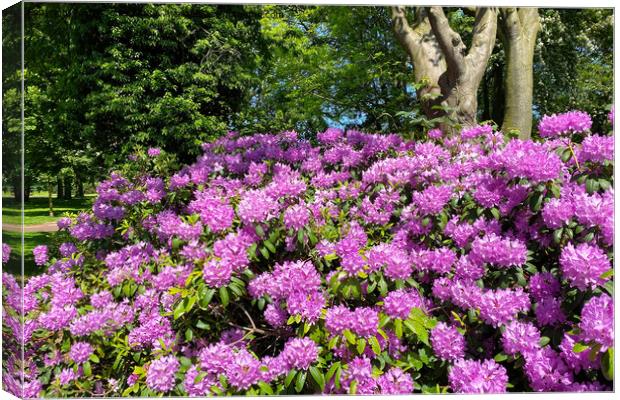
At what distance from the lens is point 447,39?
3.47 meters

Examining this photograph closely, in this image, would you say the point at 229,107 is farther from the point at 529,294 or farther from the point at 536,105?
the point at 529,294

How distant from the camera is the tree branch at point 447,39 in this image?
11.3ft

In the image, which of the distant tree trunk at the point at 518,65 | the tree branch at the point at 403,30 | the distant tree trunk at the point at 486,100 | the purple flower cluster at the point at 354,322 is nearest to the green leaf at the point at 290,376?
the purple flower cluster at the point at 354,322

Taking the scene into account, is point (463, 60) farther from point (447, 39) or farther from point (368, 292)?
point (368, 292)

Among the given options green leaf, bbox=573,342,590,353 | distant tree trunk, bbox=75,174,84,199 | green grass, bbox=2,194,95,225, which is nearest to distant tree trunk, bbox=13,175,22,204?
green grass, bbox=2,194,95,225

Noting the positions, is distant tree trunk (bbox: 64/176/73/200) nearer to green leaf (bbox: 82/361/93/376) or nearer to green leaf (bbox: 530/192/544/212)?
green leaf (bbox: 82/361/93/376)

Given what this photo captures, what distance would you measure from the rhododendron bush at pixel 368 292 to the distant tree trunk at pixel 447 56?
1.55m

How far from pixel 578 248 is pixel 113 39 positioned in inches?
249

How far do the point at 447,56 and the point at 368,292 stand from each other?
263 centimetres

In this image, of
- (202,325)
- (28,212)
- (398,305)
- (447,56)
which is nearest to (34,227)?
(28,212)

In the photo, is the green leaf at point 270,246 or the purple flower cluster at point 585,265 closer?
the purple flower cluster at point 585,265

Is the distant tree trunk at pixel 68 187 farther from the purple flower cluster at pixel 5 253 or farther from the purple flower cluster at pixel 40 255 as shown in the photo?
the purple flower cluster at pixel 5 253

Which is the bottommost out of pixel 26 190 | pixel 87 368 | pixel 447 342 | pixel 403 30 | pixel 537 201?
pixel 87 368

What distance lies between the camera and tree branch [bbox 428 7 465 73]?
3.45 meters
